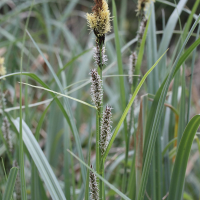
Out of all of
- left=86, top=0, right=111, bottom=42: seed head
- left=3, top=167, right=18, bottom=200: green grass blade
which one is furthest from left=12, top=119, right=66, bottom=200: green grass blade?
left=86, top=0, right=111, bottom=42: seed head

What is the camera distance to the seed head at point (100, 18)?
1.67 feet

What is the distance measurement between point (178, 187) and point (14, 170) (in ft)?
1.49

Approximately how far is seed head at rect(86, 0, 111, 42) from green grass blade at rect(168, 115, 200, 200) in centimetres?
31

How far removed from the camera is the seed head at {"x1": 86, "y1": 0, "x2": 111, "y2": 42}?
509mm

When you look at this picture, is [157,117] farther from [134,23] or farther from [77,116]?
[134,23]

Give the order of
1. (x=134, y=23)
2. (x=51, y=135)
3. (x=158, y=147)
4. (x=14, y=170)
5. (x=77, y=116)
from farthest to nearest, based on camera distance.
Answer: (x=134, y=23) → (x=77, y=116) → (x=51, y=135) → (x=158, y=147) → (x=14, y=170)

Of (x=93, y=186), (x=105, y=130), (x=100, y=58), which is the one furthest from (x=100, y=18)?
(x=93, y=186)

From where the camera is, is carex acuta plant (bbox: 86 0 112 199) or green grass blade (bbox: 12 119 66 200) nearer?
carex acuta plant (bbox: 86 0 112 199)

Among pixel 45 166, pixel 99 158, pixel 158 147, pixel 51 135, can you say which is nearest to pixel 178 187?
pixel 158 147

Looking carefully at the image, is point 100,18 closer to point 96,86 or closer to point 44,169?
point 96,86

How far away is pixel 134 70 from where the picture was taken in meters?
0.83

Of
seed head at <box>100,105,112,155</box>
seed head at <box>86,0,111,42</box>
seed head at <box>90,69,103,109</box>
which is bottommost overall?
seed head at <box>100,105,112,155</box>

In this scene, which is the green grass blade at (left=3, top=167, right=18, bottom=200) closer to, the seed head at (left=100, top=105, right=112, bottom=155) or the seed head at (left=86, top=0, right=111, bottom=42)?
the seed head at (left=100, top=105, right=112, bottom=155)

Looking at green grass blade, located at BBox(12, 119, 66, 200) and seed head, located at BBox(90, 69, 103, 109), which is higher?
seed head, located at BBox(90, 69, 103, 109)
